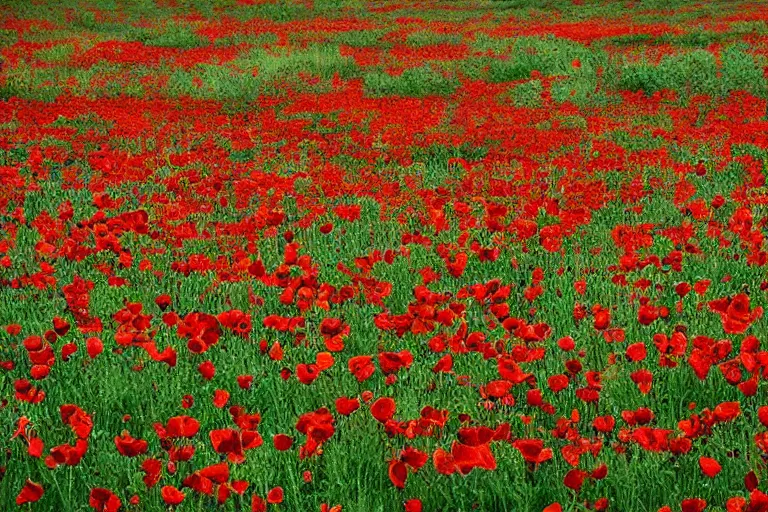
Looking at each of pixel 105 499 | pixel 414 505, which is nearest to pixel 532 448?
→ pixel 414 505

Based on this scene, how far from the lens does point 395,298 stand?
13.4 feet

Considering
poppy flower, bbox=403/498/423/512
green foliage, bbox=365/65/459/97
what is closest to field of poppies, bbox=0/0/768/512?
poppy flower, bbox=403/498/423/512

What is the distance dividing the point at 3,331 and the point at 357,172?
421 cm

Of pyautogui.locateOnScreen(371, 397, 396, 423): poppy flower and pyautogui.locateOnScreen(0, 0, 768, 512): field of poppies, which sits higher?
pyautogui.locateOnScreen(371, 397, 396, 423): poppy flower

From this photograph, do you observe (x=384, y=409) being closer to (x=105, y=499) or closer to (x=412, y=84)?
(x=105, y=499)

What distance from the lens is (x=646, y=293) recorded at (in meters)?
3.85

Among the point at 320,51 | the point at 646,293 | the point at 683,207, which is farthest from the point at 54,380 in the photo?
the point at 320,51

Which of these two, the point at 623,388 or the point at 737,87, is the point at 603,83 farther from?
the point at 623,388

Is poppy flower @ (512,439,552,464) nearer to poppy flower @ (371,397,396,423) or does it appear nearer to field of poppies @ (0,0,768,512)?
field of poppies @ (0,0,768,512)

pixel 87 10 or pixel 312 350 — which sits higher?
pixel 87 10

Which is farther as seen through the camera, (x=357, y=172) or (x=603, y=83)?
(x=603, y=83)

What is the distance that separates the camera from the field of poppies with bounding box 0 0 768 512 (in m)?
2.38

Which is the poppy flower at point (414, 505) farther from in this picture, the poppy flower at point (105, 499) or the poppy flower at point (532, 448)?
the poppy flower at point (105, 499)

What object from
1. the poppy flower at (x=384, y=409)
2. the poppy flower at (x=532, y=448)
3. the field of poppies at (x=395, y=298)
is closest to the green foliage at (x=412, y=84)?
the field of poppies at (x=395, y=298)
